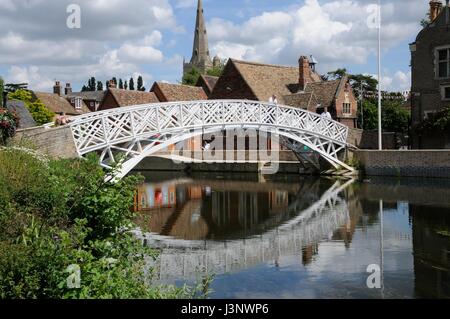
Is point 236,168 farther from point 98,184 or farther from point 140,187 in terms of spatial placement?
point 98,184

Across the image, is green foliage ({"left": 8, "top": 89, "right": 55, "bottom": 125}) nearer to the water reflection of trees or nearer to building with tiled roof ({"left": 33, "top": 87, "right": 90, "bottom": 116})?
building with tiled roof ({"left": 33, "top": 87, "right": 90, "bottom": 116})

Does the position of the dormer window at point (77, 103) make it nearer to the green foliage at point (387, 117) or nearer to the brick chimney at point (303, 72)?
the brick chimney at point (303, 72)

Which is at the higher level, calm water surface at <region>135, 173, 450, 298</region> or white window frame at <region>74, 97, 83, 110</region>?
white window frame at <region>74, 97, 83, 110</region>

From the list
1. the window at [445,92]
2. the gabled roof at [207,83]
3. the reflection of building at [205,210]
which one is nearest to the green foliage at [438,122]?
the window at [445,92]

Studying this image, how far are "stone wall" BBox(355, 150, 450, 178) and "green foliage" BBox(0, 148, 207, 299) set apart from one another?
2277cm

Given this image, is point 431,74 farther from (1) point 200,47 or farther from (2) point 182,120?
(1) point 200,47

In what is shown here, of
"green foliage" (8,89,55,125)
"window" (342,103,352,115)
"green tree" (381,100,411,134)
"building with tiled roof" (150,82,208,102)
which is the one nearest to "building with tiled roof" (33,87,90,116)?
"green foliage" (8,89,55,125)

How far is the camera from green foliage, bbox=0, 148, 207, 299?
6.77m

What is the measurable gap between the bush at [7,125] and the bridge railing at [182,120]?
327 cm

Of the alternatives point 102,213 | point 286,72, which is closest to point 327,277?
point 102,213

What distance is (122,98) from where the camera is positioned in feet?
147

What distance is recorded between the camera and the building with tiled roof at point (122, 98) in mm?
44531

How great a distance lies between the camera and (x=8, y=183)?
9.49 metres

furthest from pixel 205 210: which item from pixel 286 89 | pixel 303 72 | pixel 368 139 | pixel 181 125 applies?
pixel 303 72
